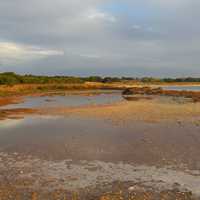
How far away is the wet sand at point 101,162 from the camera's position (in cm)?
695

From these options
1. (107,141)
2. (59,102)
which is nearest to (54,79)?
(59,102)

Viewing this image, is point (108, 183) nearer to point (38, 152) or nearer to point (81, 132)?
point (38, 152)

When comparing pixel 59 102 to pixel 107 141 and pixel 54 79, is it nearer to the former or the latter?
pixel 107 141

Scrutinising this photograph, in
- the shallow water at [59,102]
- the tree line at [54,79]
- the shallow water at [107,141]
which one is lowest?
the shallow water at [59,102]

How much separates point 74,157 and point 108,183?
3.10m

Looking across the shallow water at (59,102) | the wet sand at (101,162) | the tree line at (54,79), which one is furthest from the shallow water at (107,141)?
the tree line at (54,79)

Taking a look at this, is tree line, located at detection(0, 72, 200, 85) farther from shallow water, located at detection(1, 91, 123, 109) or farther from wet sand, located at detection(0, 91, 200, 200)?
wet sand, located at detection(0, 91, 200, 200)

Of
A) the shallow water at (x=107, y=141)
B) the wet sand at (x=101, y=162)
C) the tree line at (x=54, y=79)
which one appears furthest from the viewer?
the tree line at (x=54, y=79)

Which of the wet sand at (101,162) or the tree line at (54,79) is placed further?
A: the tree line at (54,79)

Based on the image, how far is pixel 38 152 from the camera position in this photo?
36.9ft

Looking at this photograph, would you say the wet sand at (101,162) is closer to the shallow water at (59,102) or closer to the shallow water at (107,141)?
the shallow water at (107,141)

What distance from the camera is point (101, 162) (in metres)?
9.66

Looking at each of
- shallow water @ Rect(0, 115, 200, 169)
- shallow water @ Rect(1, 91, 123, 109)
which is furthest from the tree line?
shallow water @ Rect(0, 115, 200, 169)

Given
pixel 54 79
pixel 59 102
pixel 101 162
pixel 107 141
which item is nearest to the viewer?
pixel 101 162
